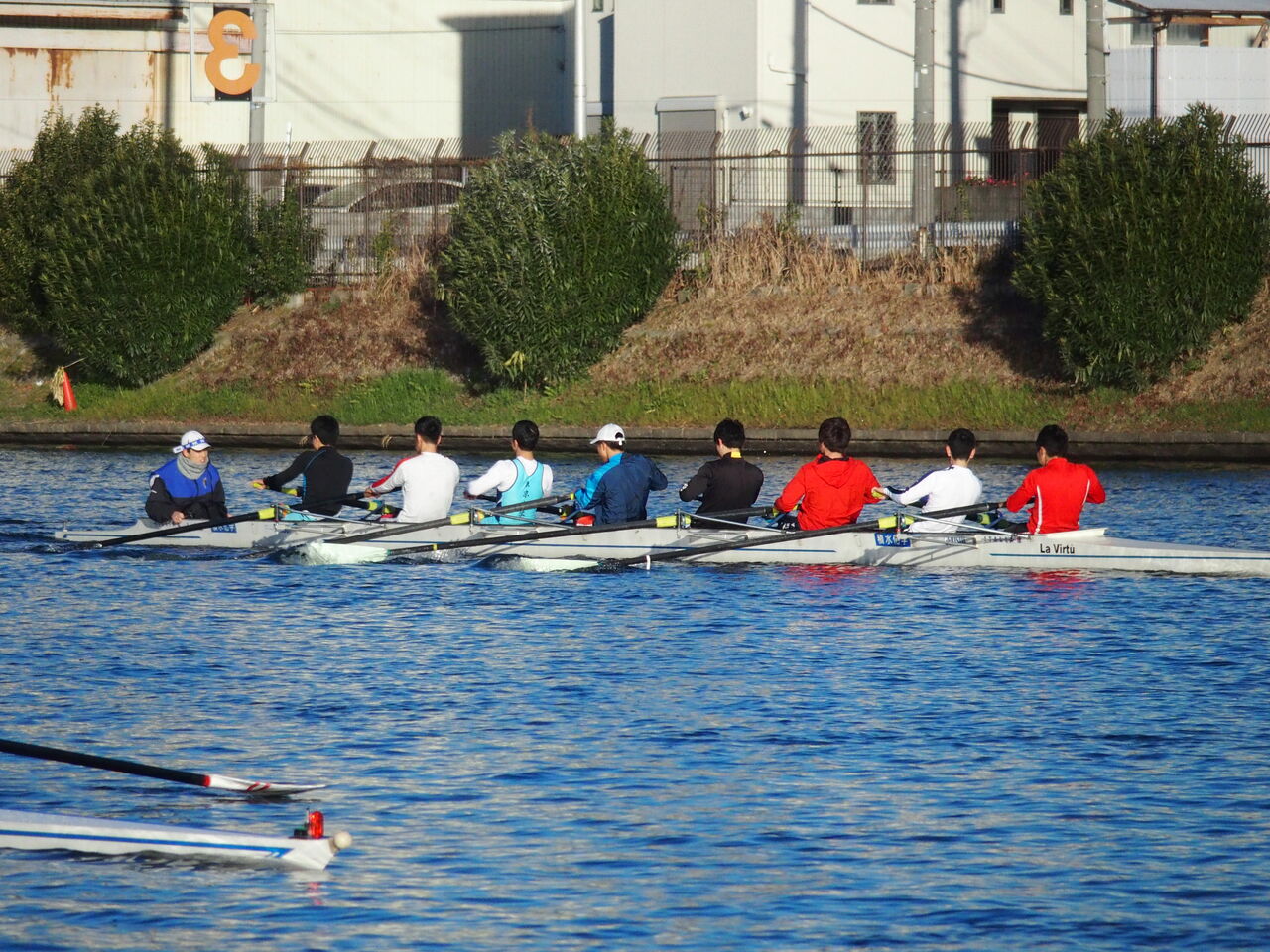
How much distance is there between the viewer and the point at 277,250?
128 ft

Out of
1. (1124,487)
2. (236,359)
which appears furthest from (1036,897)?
(236,359)

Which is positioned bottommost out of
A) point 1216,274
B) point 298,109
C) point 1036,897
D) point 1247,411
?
point 1036,897

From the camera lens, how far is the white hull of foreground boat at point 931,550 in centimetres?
1723

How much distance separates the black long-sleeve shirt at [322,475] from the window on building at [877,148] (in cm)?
1846

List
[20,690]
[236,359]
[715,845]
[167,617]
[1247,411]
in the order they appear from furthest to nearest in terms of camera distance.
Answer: [236,359] → [1247,411] → [167,617] → [20,690] → [715,845]

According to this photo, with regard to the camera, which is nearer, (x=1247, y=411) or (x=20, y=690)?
(x=20, y=690)

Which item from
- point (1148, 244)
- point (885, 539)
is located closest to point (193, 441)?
point (885, 539)

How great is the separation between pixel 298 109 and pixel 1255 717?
42349mm

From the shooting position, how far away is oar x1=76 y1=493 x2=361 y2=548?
19.3m

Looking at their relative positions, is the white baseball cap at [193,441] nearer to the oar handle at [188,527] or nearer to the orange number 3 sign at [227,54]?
the oar handle at [188,527]

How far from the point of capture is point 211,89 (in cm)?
4100

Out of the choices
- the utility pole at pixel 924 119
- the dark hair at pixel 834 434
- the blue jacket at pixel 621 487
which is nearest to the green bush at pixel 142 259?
the utility pole at pixel 924 119

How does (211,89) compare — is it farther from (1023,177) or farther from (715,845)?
(715,845)

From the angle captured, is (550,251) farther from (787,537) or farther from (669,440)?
(787,537)
